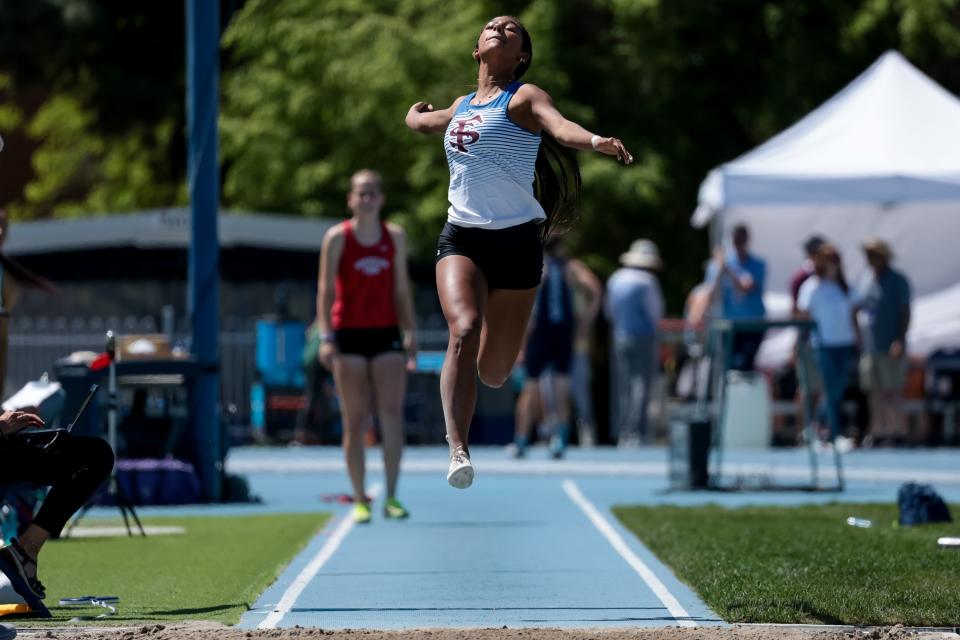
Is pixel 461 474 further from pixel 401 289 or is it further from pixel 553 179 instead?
pixel 401 289

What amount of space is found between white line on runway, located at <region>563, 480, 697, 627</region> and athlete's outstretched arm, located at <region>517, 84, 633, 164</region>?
1.89m

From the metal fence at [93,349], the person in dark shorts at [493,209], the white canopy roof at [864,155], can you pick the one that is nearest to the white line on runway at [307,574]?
the person in dark shorts at [493,209]

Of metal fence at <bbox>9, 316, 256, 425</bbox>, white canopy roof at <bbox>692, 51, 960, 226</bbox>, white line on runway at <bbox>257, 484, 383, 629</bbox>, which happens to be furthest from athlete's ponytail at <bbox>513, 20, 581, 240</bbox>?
metal fence at <bbox>9, 316, 256, 425</bbox>

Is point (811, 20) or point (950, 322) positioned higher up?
point (811, 20)

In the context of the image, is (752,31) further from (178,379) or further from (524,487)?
(178,379)

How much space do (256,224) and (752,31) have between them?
10.0m

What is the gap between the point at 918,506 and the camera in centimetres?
1219

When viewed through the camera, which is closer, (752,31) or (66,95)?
(752,31)

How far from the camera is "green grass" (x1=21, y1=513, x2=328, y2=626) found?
27.7 ft

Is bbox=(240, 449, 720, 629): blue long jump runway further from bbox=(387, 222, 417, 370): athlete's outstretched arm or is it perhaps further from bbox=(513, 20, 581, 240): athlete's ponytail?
bbox=(513, 20, 581, 240): athlete's ponytail

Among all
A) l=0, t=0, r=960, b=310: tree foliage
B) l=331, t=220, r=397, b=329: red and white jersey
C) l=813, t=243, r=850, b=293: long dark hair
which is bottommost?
l=331, t=220, r=397, b=329: red and white jersey

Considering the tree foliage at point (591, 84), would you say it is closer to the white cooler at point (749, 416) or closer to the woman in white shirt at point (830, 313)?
the white cooler at point (749, 416)

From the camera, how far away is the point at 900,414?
2164 centimetres

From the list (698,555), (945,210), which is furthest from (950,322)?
(698,555)
